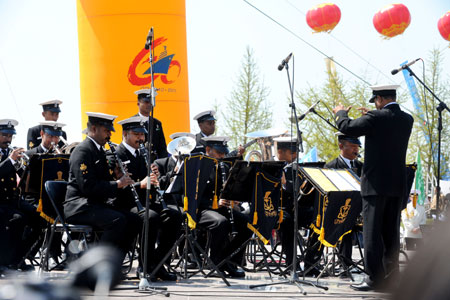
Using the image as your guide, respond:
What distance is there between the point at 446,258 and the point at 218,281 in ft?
18.1

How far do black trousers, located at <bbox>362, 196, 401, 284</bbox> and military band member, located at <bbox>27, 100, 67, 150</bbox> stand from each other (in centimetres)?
430

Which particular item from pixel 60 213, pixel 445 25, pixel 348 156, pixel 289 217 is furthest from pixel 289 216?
pixel 445 25

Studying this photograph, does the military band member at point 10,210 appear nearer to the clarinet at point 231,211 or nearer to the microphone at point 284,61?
the clarinet at point 231,211

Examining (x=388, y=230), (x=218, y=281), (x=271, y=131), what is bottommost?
(x=218, y=281)

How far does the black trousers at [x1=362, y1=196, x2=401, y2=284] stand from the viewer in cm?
614

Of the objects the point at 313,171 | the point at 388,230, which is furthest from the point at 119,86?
the point at 388,230

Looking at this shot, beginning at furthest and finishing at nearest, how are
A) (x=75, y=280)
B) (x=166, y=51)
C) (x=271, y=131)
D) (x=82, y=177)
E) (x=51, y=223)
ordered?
(x=166, y=51), (x=271, y=131), (x=51, y=223), (x=82, y=177), (x=75, y=280)

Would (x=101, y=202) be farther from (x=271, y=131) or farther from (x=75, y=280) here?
(x=75, y=280)

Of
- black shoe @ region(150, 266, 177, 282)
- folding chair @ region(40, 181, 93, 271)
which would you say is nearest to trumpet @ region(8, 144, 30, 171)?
folding chair @ region(40, 181, 93, 271)

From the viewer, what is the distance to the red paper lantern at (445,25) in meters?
15.0

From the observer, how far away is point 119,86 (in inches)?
470

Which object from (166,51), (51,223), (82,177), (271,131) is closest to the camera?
(82,177)

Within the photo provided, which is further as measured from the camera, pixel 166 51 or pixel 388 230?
pixel 166 51

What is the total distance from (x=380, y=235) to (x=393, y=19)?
9.27 meters
